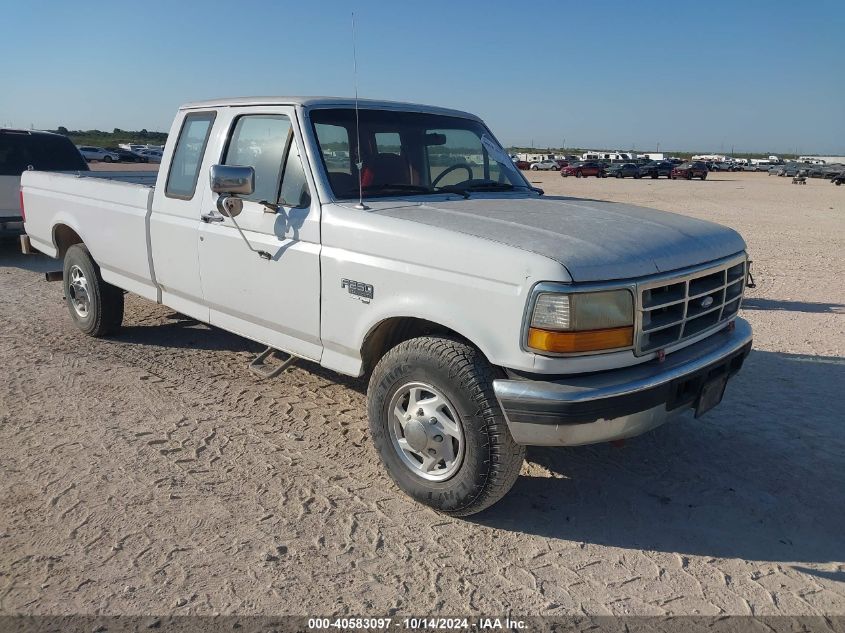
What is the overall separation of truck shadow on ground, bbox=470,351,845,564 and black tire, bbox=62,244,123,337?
4135 mm

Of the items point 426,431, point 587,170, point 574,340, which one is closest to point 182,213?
point 426,431

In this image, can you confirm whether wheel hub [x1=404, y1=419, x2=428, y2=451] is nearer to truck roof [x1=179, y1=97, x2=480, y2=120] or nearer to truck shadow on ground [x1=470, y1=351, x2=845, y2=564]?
truck shadow on ground [x1=470, y1=351, x2=845, y2=564]

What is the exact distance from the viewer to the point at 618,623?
2.81m

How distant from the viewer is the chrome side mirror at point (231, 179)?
3.86m

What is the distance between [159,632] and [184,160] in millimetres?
3434

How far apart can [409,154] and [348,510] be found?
2.30 metres

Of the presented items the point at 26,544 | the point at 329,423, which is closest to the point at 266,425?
the point at 329,423

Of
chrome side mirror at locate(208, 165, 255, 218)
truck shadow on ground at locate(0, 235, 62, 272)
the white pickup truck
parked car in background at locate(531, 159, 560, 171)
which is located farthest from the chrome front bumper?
parked car in background at locate(531, 159, 560, 171)

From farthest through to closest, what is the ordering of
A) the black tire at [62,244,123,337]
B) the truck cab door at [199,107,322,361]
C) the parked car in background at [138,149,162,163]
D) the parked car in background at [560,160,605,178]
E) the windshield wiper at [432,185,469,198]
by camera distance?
the parked car in background at [560,160,605,178] → the parked car in background at [138,149,162,163] → the black tire at [62,244,123,337] → the windshield wiper at [432,185,469,198] → the truck cab door at [199,107,322,361]

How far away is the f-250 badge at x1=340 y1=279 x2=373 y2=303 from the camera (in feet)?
12.0

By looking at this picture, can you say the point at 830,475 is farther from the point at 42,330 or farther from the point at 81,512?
the point at 42,330

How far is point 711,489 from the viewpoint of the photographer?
389 centimetres

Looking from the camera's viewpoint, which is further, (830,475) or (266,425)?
(266,425)

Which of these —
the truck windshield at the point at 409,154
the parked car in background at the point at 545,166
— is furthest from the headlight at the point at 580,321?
the parked car in background at the point at 545,166
